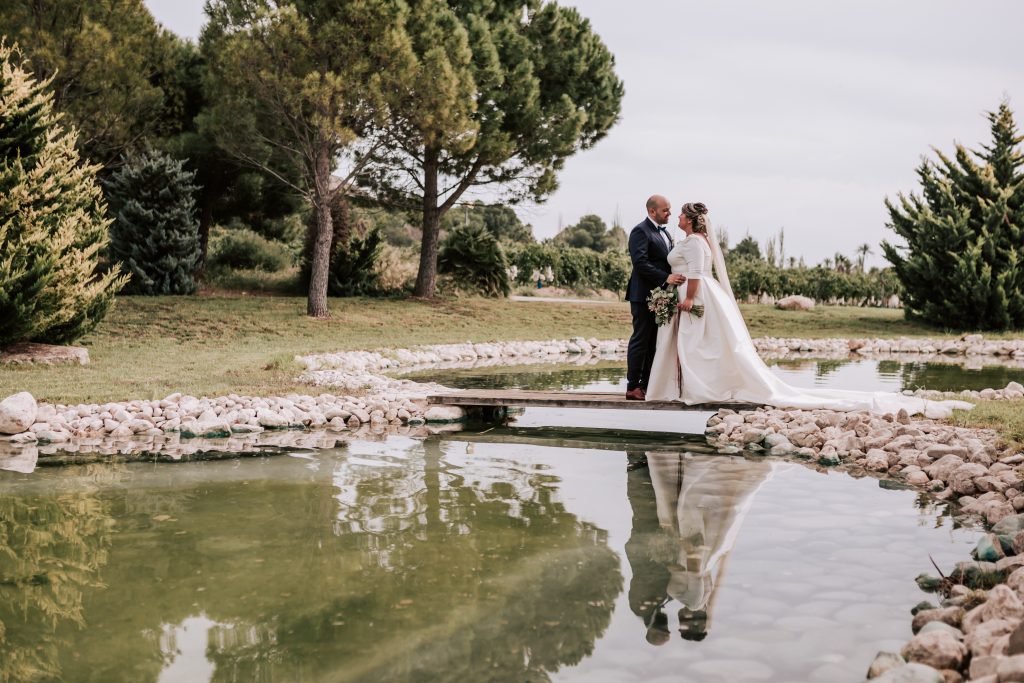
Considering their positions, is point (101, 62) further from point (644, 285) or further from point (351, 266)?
point (644, 285)

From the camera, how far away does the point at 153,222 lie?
67.3 ft

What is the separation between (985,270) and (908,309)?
3681 millimetres

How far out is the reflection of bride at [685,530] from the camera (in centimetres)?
386

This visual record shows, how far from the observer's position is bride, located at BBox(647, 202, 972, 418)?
8203 millimetres

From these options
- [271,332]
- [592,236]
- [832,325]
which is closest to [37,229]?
[271,332]

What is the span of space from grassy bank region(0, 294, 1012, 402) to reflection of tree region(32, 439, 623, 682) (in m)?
4.36

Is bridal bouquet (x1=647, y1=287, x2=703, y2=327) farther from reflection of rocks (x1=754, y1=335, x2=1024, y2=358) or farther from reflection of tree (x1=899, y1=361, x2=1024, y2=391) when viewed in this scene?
reflection of rocks (x1=754, y1=335, x2=1024, y2=358)

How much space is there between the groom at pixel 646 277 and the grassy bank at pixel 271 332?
411 cm

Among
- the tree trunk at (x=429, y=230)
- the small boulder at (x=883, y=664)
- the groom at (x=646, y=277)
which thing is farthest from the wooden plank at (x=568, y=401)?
the tree trunk at (x=429, y=230)

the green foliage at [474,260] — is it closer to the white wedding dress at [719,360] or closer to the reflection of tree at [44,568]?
the white wedding dress at [719,360]

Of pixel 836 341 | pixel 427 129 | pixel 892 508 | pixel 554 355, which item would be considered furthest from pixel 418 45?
pixel 892 508

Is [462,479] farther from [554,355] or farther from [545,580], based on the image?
[554,355]

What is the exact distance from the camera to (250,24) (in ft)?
61.3

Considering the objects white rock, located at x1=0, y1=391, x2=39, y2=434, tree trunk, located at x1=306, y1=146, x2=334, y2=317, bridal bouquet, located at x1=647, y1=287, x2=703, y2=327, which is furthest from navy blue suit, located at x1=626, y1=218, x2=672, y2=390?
tree trunk, located at x1=306, y1=146, x2=334, y2=317
